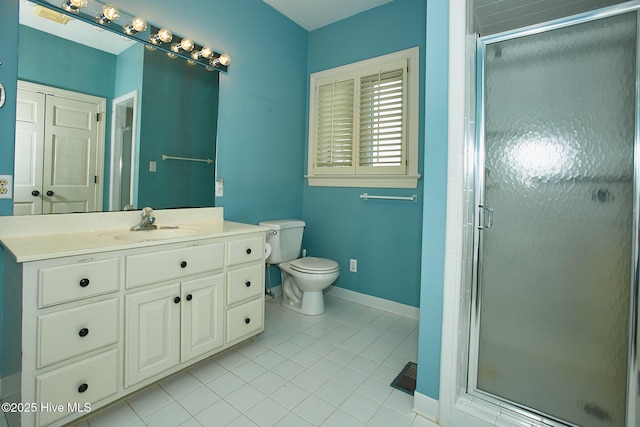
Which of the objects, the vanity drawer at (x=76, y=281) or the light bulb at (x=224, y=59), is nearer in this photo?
the vanity drawer at (x=76, y=281)

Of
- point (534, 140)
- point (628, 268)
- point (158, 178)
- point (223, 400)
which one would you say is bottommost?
point (223, 400)

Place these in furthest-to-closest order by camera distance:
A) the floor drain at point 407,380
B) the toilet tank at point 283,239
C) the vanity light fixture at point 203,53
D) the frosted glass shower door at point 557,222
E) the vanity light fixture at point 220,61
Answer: the toilet tank at point 283,239
the vanity light fixture at point 220,61
the vanity light fixture at point 203,53
the floor drain at point 407,380
the frosted glass shower door at point 557,222

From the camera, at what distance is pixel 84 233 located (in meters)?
1.61

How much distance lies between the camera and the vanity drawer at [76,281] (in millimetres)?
1131

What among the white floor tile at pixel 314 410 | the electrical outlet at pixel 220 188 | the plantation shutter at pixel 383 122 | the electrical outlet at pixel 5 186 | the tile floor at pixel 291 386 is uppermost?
the plantation shutter at pixel 383 122

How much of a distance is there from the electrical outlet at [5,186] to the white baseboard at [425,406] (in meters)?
2.11

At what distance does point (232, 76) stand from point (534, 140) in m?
2.07

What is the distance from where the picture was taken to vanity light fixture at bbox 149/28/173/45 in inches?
75.5

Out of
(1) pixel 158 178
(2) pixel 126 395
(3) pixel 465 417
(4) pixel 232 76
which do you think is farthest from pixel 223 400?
(4) pixel 232 76

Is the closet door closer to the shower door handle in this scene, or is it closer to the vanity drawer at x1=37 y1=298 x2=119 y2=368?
the vanity drawer at x1=37 y1=298 x2=119 y2=368

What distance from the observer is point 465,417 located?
134 centimetres

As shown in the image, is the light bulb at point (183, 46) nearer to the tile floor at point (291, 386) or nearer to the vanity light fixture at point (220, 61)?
the vanity light fixture at point (220, 61)

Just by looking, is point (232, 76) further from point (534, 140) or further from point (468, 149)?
point (534, 140)

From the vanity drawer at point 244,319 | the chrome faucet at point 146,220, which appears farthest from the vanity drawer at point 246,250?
the chrome faucet at point 146,220
